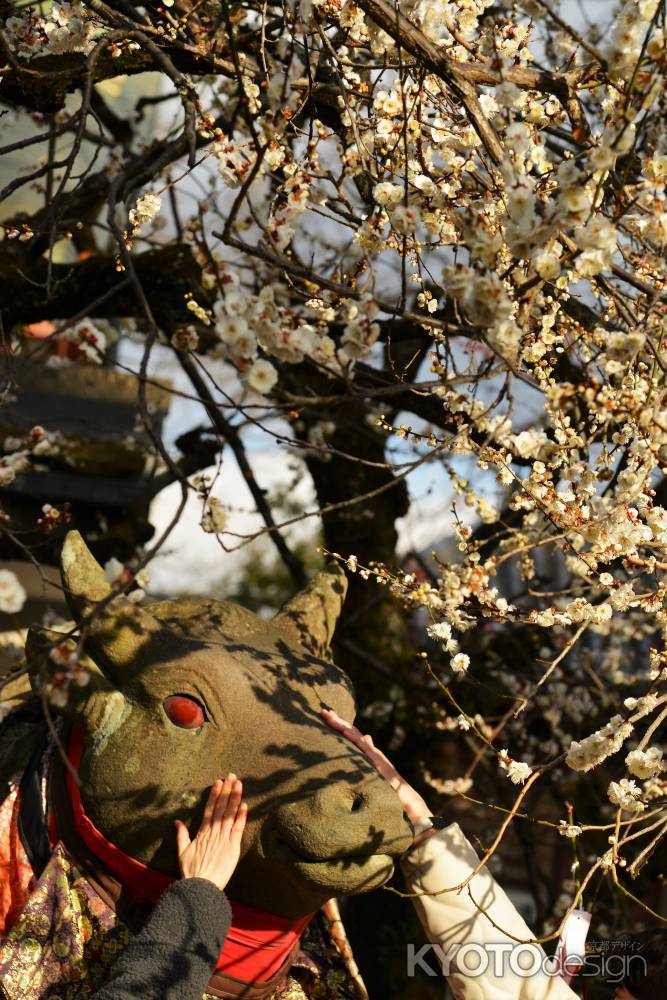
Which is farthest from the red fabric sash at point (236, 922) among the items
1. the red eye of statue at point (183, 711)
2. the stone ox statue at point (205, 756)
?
the red eye of statue at point (183, 711)

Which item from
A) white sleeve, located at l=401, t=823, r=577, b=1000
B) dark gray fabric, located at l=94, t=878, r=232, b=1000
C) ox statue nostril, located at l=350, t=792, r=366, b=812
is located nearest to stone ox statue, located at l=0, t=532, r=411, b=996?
ox statue nostril, located at l=350, t=792, r=366, b=812

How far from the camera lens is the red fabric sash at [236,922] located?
235cm

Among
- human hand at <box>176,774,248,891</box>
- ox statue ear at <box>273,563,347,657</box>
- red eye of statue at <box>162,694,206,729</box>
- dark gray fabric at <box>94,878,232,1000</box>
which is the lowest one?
dark gray fabric at <box>94,878,232,1000</box>

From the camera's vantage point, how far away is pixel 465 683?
462cm

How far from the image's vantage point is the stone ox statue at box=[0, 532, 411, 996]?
2.21 metres

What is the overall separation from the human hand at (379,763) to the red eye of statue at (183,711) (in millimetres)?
314

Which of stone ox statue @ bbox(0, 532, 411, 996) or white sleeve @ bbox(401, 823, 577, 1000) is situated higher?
stone ox statue @ bbox(0, 532, 411, 996)

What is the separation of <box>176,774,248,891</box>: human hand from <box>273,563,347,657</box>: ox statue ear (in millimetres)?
561

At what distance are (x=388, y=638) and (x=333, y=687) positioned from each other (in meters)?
2.31

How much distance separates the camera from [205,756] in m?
2.36

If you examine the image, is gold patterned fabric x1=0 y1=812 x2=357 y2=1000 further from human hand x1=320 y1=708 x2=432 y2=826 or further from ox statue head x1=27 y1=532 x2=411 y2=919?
human hand x1=320 y1=708 x2=432 y2=826

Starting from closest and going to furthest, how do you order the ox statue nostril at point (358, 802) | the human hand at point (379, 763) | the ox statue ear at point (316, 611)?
1. the ox statue nostril at point (358, 802)
2. the human hand at point (379, 763)
3. the ox statue ear at point (316, 611)

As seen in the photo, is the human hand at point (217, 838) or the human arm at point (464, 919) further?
the human arm at point (464, 919)

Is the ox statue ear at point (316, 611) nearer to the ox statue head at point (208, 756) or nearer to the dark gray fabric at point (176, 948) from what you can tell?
the ox statue head at point (208, 756)
